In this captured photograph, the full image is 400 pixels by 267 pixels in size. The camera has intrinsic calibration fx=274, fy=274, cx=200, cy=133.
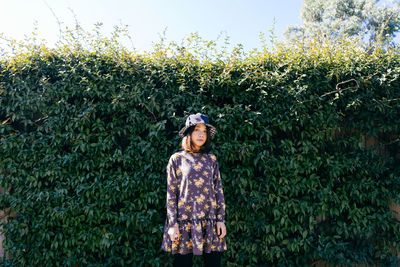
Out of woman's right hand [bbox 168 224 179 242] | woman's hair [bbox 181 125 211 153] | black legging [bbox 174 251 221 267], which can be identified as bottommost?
black legging [bbox 174 251 221 267]

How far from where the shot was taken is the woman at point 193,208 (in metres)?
2.31

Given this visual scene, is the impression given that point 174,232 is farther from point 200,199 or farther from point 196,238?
point 200,199

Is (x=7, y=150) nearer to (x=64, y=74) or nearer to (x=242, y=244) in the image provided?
(x=64, y=74)

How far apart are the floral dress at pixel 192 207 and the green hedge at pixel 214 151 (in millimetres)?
652

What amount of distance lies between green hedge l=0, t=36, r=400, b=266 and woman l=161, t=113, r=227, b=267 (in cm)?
63

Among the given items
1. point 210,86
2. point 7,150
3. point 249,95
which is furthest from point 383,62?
point 7,150

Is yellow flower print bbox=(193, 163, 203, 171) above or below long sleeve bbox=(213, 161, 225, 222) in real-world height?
above

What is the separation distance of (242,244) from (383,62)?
2.72 metres

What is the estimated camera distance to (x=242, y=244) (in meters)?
3.08

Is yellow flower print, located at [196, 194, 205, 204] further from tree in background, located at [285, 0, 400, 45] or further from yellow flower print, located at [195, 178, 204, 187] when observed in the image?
tree in background, located at [285, 0, 400, 45]

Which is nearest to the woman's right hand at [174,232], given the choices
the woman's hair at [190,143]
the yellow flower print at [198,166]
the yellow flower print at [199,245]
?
the yellow flower print at [199,245]

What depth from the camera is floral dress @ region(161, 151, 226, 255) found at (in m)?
2.31

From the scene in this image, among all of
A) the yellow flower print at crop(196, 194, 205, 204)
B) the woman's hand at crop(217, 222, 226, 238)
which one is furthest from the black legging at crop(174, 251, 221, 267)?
the yellow flower print at crop(196, 194, 205, 204)

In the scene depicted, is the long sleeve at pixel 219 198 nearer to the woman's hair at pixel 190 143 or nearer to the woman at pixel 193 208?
the woman at pixel 193 208
